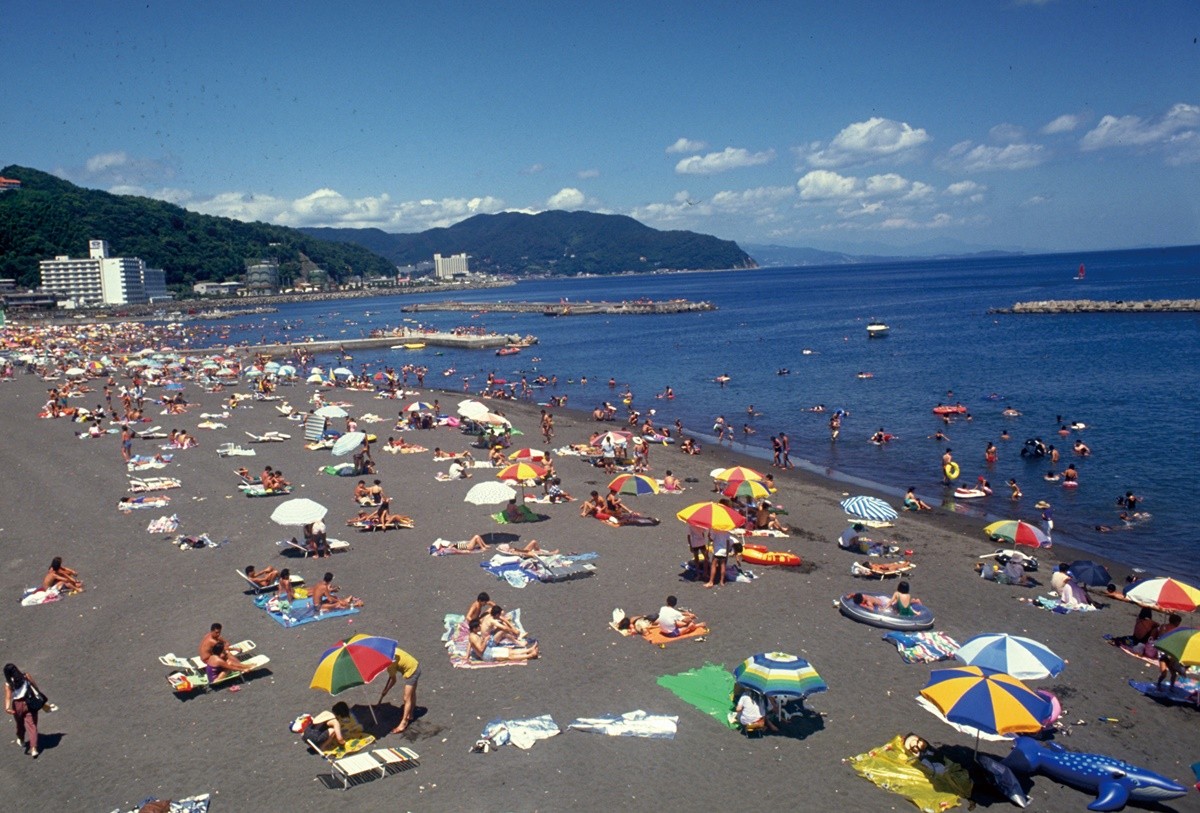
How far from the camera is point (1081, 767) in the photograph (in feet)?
30.0

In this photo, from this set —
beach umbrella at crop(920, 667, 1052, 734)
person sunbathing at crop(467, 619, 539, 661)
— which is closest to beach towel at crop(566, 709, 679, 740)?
person sunbathing at crop(467, 619, 539, 661)

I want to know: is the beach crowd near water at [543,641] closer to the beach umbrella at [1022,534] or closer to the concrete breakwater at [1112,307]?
the beach umbrella at [1022,534]

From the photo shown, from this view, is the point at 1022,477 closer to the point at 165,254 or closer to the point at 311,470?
the point at 311,470

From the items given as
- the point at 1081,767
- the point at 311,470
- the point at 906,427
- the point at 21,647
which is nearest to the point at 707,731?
the point at 1081,767

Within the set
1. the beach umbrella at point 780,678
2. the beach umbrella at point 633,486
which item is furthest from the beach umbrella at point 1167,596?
the beach umbrella at point 633,486

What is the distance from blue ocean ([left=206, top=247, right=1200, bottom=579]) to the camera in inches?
979

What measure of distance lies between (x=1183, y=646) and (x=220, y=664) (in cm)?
1279

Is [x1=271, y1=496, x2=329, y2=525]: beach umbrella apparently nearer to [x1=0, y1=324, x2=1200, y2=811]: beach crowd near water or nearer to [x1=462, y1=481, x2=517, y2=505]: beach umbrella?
[x1=0, y1=324, x2=1200, y2=811]: beach crowd near water

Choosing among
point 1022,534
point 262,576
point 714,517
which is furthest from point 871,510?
point 262,576

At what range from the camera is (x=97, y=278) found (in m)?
160

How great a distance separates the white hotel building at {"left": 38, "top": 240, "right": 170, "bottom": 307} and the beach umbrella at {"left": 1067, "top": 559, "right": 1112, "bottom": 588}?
555ft

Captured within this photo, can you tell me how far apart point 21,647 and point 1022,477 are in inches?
1053

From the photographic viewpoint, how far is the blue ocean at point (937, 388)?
2486cm

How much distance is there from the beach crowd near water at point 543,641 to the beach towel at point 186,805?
0.47 feet
